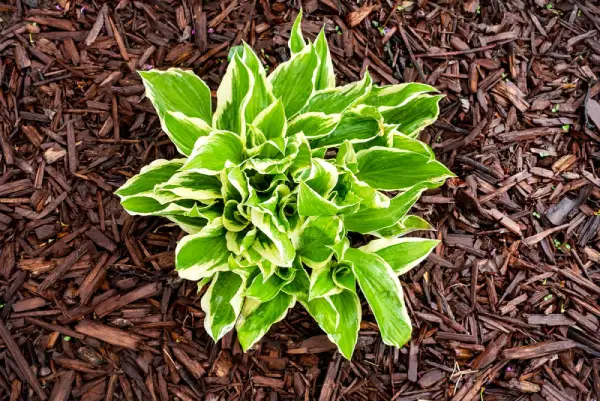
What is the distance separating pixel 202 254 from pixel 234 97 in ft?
1.99

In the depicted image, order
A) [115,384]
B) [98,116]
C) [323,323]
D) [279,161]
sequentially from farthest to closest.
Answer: [98,116] < [115,384] < [323,323] < [279,161]

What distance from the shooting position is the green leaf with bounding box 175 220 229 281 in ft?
6.22

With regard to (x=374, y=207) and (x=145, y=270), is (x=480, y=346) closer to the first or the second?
(x=374, y=207)

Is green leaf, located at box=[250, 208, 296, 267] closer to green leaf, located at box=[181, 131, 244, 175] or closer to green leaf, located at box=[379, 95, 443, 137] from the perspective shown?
green leaf, located at box=[181, 131, 244, 175]

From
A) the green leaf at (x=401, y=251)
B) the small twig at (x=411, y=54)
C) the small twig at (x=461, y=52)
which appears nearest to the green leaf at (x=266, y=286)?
the green leaf at (x=401, y=251)

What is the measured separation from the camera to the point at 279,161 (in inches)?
74.7

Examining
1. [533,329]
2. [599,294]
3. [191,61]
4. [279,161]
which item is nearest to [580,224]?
[599,294]

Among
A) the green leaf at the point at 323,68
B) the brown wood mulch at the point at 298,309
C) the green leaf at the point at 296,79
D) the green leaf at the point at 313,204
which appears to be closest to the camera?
the green leaf at the point at 313,204

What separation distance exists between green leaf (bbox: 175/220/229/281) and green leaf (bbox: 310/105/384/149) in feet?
1.76

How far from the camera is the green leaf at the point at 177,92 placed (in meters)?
2.04

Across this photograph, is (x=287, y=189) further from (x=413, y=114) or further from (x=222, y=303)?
(x=413, y=114)

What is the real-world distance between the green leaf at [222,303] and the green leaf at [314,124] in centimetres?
61

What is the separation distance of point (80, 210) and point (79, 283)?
33cm

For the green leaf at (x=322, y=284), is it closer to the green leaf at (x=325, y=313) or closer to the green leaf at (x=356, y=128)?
the green leaf at (x=325, y=313)
